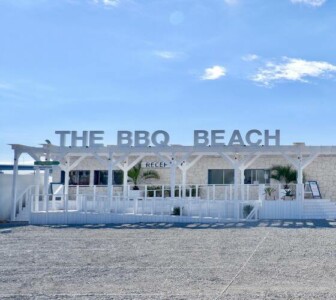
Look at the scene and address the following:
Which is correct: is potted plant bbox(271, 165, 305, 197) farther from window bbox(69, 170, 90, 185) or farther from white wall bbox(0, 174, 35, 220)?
white wall bbox(0, 174, 35, 220)

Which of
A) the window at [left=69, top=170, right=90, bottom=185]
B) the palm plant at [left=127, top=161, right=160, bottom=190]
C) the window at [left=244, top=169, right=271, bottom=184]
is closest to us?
the window at [left=244, top=169, right=271, bottom=184]

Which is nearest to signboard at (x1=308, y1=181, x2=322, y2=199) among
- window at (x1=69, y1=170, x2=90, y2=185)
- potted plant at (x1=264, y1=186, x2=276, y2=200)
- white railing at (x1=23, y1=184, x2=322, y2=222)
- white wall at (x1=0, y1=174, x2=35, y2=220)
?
potted plant at (x1=264, y1=186, x2=276, y2=200)

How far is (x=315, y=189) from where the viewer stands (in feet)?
79.3

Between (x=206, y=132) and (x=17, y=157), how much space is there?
7819 millimetres

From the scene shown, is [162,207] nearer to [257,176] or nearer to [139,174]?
[139,174]

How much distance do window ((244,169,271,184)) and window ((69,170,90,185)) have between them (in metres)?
9.32

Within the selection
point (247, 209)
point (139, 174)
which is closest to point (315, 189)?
point (247, 209)

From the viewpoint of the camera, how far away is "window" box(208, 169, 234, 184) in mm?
26828

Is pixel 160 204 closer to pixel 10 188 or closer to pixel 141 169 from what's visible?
pixel 10 188

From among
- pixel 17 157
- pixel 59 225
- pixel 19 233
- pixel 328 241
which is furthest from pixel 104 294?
pixel 17 157

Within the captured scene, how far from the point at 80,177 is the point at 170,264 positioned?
2072 centimetres

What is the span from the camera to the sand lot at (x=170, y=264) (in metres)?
6.58

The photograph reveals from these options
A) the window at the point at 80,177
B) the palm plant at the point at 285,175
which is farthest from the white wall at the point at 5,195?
the palm plant at the point at 285,175

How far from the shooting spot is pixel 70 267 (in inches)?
336
